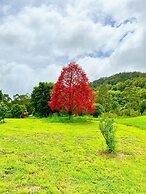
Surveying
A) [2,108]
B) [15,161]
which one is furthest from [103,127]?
[2,108]

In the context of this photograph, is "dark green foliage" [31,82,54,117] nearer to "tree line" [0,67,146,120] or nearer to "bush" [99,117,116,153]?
"tree line" [0,67,146,120]

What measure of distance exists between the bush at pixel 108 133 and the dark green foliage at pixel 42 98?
3891 cm

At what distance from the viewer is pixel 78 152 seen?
18.2m

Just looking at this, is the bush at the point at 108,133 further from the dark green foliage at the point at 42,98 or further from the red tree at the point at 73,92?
the dark green foliage at the point at 42,98

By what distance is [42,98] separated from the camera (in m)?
59.4

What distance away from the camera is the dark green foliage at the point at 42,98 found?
59.1m

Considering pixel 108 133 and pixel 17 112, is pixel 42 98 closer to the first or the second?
pixel 17 112

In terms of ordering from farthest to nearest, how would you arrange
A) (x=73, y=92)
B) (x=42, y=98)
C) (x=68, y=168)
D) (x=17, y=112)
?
1. (x=17, y=112)
2. (x=42, y=98)
3. (x=73, y=92)
4. (x=68, y=168)

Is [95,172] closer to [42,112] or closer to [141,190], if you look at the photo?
[141,190]

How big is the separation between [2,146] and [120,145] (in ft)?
31.5

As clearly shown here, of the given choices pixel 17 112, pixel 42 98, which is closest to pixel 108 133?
pixel 42 98

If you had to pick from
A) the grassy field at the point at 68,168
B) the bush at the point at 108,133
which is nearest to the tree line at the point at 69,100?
the bush at the point at 108,133

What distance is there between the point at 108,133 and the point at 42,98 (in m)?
40.7

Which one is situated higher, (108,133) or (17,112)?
(17,112)
